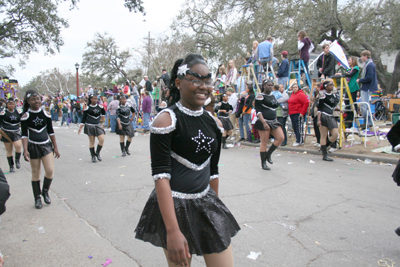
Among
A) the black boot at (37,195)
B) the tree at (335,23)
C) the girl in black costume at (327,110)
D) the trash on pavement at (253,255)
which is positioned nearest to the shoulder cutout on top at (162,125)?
Result: the trash on pavement at (253,255)

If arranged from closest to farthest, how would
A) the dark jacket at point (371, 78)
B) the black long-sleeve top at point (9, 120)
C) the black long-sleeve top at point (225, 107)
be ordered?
the black long-sleeve top at point (9, 120) < the dark jacket at point (371, 78) < the black long-sleeve top at point (225, 107)

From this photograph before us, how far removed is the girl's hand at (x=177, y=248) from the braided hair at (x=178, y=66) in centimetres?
94

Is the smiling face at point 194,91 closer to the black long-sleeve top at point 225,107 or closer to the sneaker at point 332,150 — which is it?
the sneaker at point 332,150

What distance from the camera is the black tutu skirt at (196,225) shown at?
1.88 meters

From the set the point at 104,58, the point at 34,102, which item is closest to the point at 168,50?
the point at 104,58

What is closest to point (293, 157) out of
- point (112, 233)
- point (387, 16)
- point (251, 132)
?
point (251, 132)

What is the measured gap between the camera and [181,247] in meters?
1.71

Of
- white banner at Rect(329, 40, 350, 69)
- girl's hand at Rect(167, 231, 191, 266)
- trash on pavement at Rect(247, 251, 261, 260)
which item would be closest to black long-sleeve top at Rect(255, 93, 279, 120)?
white banner at Rect(329, 40, 350, 69)

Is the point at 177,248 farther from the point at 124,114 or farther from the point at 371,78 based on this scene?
the point at 371,78

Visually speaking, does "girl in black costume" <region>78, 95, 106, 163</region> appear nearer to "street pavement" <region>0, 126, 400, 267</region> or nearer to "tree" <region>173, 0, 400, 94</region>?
"street pavement" <region>0, 126, 400, 267</region>

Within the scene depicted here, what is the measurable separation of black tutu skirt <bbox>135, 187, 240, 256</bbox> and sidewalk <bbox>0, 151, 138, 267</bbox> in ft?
4.98

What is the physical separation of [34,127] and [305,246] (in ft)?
15.4

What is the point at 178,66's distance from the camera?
82.3 inches

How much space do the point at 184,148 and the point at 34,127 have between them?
14.3 feet
